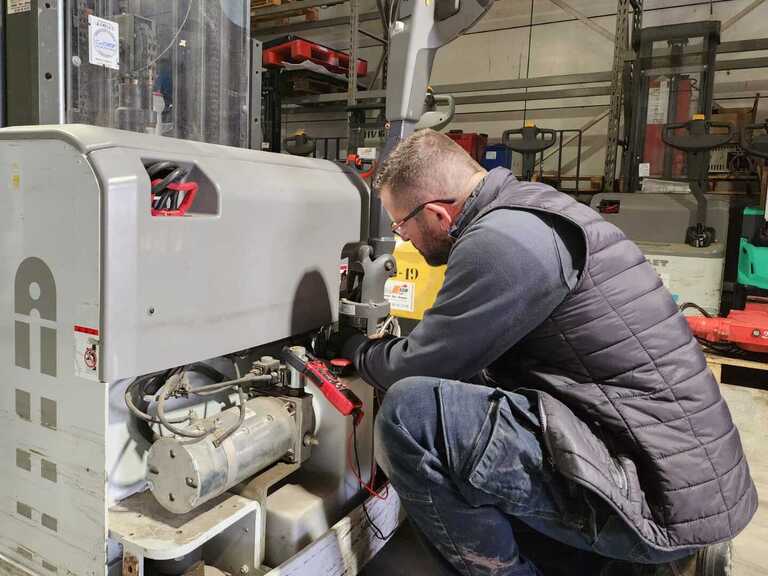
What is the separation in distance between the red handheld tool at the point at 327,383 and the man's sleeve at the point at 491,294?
202 mm

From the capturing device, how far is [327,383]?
1460 mm

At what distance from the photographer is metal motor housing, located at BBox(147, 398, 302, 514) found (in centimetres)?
122

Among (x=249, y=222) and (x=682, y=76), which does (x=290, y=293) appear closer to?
(x=249, y=222)

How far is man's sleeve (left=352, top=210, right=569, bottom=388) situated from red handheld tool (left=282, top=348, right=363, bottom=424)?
0.20 meters

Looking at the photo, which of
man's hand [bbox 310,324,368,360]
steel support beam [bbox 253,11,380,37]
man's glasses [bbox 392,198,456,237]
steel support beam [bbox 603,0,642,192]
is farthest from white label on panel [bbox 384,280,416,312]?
steel support beam [bbox 253,11,380,37]

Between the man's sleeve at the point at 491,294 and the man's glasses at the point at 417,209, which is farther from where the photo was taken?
the man's glasses at the point at 417,209

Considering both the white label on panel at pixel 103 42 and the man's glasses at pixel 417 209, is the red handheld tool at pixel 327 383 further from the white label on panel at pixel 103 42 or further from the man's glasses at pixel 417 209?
the white label on panel at pixel 103 42

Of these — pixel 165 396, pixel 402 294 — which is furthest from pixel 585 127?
pixel 165 396

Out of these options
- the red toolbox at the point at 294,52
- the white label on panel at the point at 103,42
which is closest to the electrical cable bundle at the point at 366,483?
the white label on panel at the point at 103,42

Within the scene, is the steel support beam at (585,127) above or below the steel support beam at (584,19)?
below

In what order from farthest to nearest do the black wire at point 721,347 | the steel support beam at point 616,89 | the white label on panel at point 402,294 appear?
the steel support beam at point 616,89 < the black wire at point 721,347 < the white label on panel at point 402,294

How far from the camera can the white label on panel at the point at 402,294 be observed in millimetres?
2326

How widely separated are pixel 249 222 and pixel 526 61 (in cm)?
566

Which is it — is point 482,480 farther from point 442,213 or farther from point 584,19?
point 584,19
